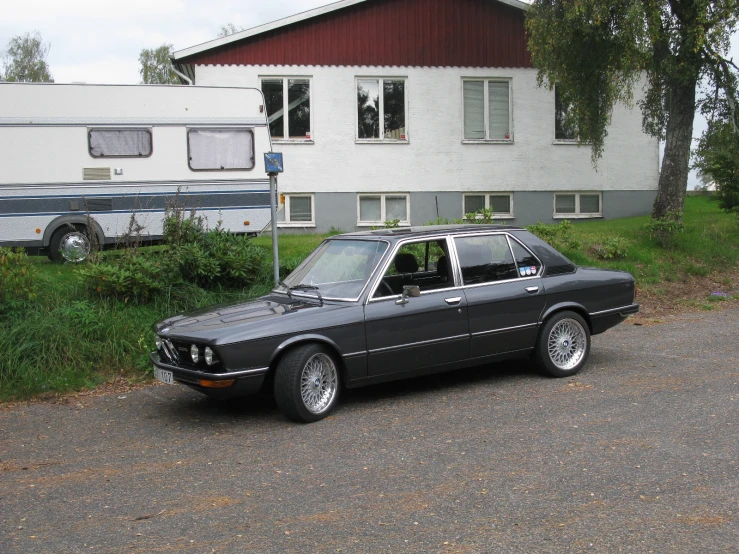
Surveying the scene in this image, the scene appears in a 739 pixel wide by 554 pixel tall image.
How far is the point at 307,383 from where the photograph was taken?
21.8 ft

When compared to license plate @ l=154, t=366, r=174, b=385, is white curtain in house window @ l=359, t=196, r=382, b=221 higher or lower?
higher

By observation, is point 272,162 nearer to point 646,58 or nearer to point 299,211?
point 646,58

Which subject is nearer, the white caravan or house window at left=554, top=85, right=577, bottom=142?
the white caravan

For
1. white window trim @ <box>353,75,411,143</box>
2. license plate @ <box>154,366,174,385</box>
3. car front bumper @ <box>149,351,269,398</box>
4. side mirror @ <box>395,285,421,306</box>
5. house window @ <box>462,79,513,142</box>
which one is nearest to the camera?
car front bumper @ <box>149,351,269,398</box>

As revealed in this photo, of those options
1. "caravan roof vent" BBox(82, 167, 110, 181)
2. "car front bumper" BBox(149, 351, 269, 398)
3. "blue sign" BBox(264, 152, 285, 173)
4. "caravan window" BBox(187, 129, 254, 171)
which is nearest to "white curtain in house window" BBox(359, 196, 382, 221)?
"caravan window" BBox(187, 129, 254, 171)

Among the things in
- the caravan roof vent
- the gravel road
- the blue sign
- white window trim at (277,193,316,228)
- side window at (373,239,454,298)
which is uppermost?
the caravan roof vent

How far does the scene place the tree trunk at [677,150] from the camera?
15.6m

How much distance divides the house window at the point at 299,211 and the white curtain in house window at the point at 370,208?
1.18m

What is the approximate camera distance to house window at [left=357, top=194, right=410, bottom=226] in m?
19.7

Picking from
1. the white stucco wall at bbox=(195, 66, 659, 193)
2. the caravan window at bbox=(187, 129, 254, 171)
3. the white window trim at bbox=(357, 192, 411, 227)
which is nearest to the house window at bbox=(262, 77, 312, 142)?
the white stucco wall at bbox=(195, 66, 659, 193)

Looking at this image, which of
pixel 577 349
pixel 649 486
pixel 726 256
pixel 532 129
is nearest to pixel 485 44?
pixel 532 129

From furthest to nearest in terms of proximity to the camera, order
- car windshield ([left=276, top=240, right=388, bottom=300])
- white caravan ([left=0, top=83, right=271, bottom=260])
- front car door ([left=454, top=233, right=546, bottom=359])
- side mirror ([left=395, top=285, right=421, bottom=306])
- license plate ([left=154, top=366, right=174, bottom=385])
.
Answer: white caravan ([left=0, top=83, right=271, bottom=260]) → front car door ([left=454, top=233, right=546, bottom=359]) → car windshield ([left=276, top=240, right=388, bottom=300]) → side mirror ([left=395, top=285, right=421, bottom=306]) → license plate ([left=154, top=366, right=174, bottom=385])

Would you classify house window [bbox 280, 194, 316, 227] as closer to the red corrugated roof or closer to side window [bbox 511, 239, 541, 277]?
the red corrugated roof

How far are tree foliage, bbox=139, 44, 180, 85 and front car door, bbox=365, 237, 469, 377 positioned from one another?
147ft
